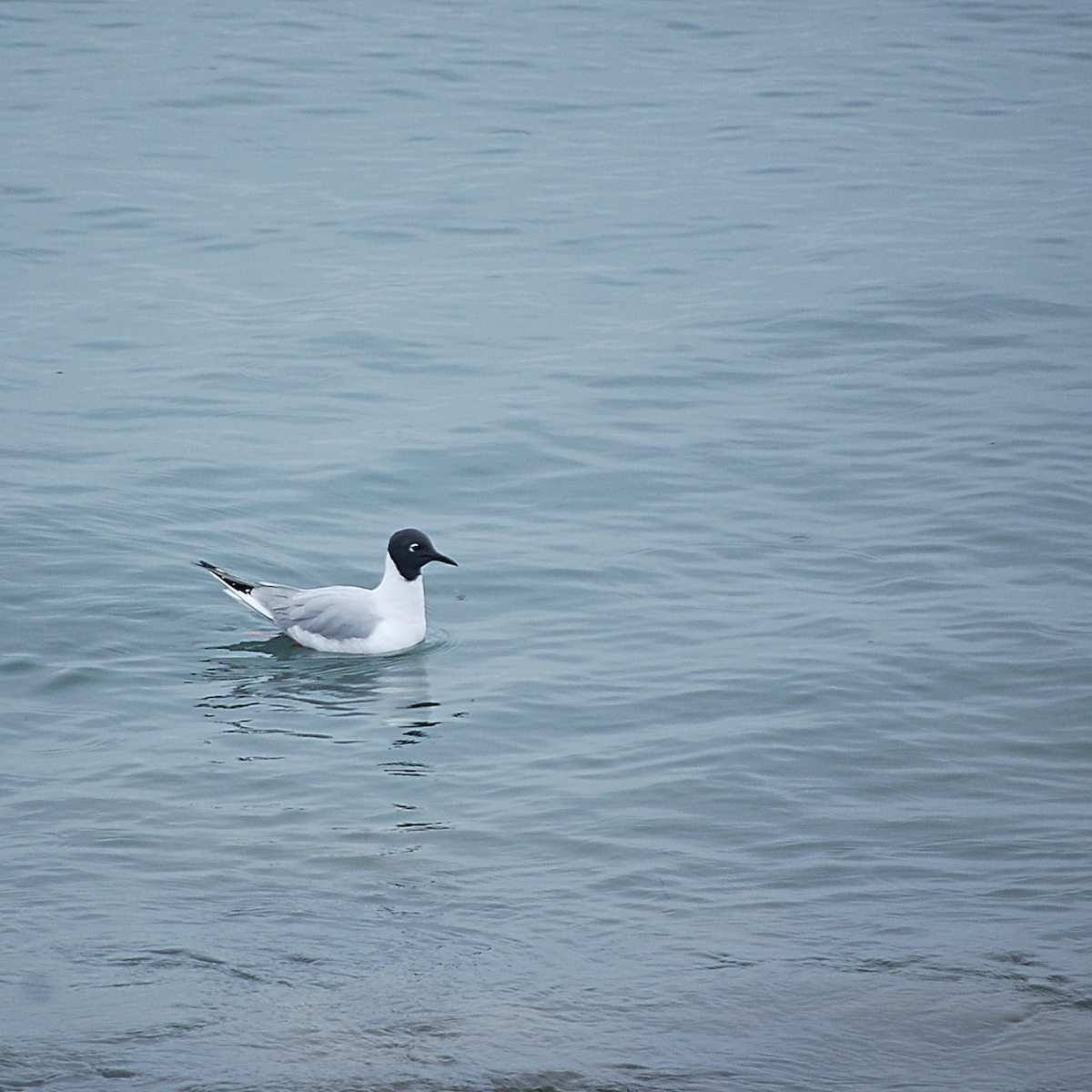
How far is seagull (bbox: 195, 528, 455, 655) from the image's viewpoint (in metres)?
11.3

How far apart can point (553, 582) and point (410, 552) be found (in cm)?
120

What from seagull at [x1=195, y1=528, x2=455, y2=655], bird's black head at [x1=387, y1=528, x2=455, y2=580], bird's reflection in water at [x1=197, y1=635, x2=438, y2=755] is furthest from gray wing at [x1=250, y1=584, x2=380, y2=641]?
bird's black head at [x1=387, y1=528, x2=455, y2=580]

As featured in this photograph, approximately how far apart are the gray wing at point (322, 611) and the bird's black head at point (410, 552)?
1.12 ft

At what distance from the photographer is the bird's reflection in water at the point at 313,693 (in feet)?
32.2

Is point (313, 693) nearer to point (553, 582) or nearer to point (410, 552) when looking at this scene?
point (410, 552)

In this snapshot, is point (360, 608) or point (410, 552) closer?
point (360, 608)

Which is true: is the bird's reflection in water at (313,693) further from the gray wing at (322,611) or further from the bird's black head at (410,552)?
the bird's black head at (410,552)

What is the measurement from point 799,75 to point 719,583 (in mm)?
19103

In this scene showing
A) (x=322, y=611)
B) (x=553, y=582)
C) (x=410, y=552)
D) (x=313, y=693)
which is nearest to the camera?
(x=313, y=693)

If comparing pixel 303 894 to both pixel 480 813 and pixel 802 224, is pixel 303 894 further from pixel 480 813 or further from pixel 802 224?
pixel 802 224

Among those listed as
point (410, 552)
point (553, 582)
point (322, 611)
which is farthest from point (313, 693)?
point (553, 582)

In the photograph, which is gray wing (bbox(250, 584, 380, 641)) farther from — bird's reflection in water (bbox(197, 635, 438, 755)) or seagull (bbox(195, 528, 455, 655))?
bird's reflection in water (bbox(197, 635, 438, 755))

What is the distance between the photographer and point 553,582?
39.5ft

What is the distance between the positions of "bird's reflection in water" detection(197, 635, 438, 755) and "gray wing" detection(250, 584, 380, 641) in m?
0.20
